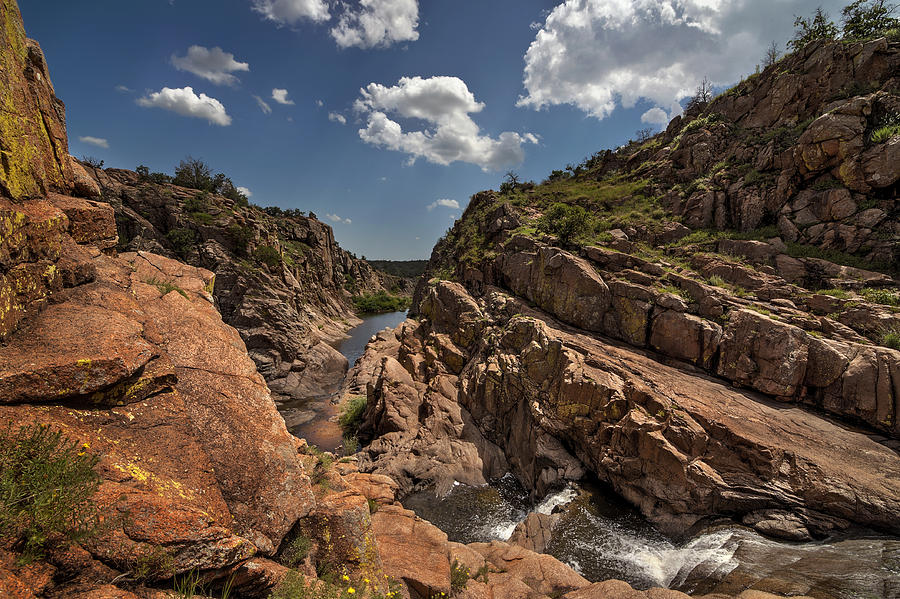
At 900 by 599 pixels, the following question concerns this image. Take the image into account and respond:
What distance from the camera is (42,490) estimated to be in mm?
3334

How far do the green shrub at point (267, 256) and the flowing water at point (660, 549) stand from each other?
4096cm

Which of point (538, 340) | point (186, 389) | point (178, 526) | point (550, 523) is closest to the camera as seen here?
point (178, 526)

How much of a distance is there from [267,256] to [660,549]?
5103 cm

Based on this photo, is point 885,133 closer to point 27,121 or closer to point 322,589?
point 322,589

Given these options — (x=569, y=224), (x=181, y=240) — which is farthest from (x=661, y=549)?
(x=181, y=240)

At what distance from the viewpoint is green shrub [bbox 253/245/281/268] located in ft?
149

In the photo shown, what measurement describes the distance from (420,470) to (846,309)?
2321cm

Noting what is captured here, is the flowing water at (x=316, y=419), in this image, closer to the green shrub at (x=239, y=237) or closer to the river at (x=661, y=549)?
the river at (x=661, y=549)

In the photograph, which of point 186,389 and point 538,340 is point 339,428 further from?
point 186,389

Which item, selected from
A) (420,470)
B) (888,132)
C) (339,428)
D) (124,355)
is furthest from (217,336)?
(888,132)

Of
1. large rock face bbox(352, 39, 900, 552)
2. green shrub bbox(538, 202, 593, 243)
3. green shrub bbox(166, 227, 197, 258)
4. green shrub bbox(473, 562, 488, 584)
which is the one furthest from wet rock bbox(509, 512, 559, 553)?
green shrub bbox(166, 227, 197, 258)

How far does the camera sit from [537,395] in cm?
1941

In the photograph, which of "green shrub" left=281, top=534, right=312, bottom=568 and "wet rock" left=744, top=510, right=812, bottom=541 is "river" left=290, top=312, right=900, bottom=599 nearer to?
"wet rock" left=744, top=510, right=812, bottom=541

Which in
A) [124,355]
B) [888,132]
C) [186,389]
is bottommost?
[186,389]
